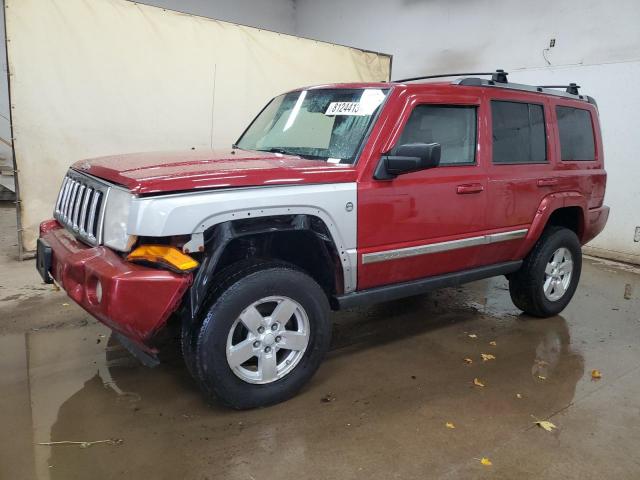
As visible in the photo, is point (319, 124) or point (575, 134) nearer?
point (319, 124)

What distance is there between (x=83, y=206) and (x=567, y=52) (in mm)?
6567

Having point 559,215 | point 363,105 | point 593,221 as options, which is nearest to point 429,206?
point 363,105

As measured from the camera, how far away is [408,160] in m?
2.76

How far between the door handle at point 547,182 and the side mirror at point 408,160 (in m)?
1.39

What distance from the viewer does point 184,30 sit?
6.13 meters

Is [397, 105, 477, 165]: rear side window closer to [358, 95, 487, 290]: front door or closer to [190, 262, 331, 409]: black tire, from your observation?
[358, 95, 487, 290]: front door

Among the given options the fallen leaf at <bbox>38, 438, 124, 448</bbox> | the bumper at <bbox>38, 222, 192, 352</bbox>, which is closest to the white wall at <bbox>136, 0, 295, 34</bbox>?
the bumper at <bbox>38, 222, 192, 352</bbox>

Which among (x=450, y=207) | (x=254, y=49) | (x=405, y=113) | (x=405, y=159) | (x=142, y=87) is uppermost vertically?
(x=254, y=49)

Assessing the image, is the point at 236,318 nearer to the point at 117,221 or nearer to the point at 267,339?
the point at 267,339

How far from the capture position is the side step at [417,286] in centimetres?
294

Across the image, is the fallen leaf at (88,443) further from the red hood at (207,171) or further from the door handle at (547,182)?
the door handle at (547,182)

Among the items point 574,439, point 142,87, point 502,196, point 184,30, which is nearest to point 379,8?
point 184,30

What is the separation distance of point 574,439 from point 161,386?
7.55ft

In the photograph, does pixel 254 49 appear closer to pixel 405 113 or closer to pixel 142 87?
pixel 142 87
